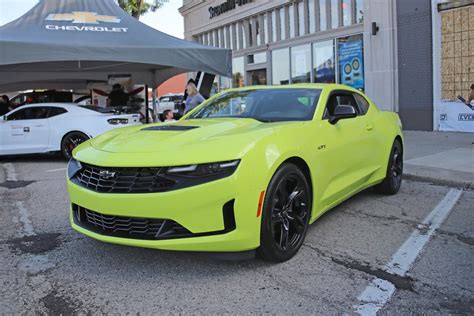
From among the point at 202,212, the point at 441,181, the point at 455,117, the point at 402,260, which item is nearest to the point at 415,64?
the point at 455,117

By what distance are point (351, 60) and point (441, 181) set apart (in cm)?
837

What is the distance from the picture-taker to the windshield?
4.48 metres

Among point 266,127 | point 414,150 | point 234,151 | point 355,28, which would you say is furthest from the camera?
point 355,28

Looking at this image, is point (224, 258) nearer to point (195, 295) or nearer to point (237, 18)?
point (195, 295)

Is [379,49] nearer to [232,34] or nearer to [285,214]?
[232,34]

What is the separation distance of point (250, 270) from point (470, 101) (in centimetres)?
1032

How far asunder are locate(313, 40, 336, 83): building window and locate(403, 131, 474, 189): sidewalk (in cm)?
384

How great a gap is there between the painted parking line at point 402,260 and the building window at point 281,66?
11.9m

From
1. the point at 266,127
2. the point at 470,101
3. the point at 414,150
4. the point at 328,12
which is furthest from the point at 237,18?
the point at 266,127

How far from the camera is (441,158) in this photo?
852cm

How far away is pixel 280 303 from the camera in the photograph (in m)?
2.99

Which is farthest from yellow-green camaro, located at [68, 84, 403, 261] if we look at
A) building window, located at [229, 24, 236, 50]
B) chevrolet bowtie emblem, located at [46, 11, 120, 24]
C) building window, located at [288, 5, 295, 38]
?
building window, located at [229, 24, 236, 50]

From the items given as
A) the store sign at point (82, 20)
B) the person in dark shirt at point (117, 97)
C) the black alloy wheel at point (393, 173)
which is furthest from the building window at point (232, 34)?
the black alloy wheel at point (393, 173)

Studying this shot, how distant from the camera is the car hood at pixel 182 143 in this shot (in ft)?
10.6
